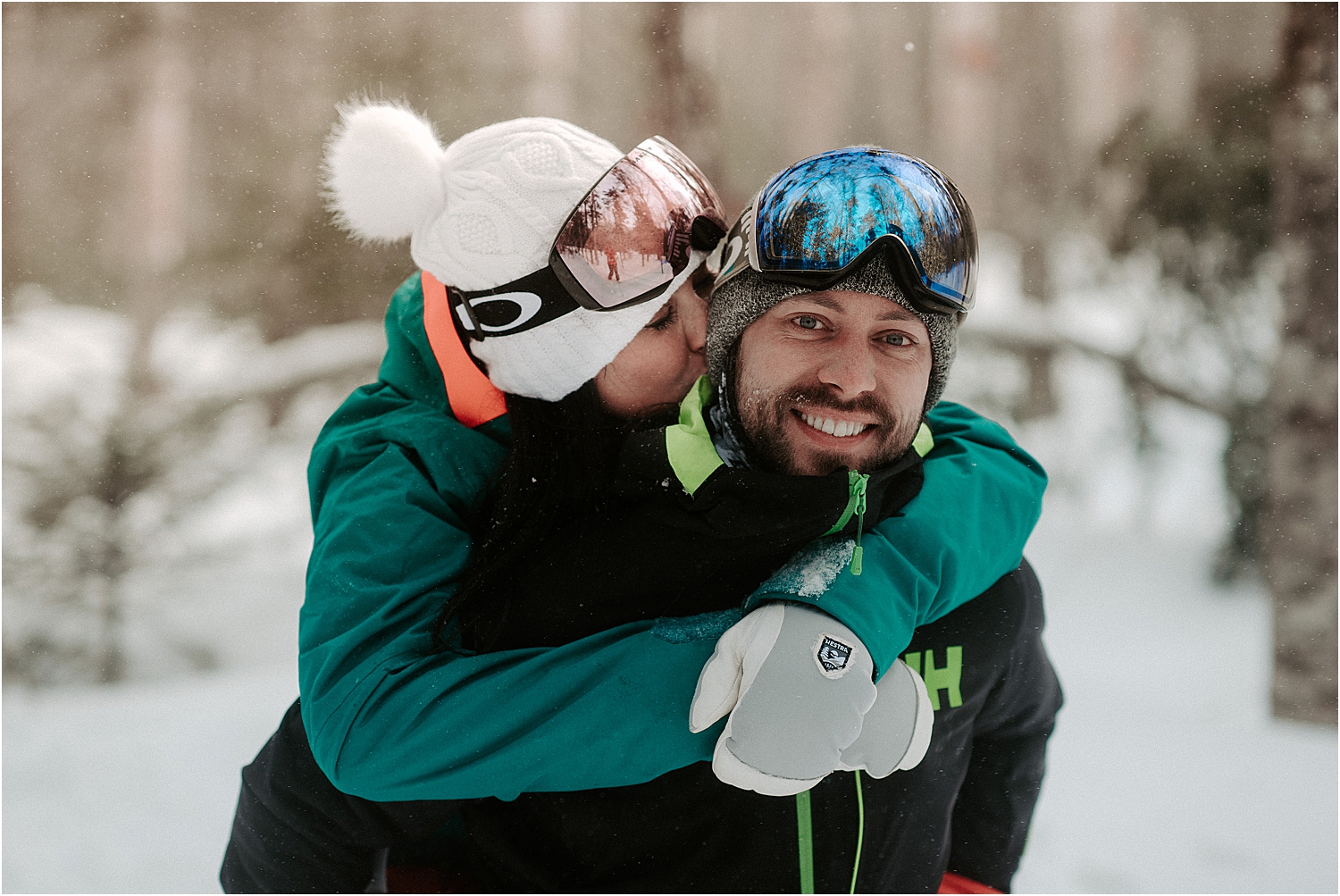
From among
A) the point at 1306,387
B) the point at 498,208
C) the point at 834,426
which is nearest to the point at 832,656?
the point at 834,426

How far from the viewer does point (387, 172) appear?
176cm

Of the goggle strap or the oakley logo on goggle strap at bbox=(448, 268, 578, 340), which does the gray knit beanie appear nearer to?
the oakley logo on goggle strap at bbox=(448, 268, 578, 340)

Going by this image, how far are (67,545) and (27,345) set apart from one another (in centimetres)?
139

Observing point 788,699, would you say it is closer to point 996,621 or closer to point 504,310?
point 996,621

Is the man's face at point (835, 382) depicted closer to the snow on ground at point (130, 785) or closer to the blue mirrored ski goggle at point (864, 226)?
the blue mirrored ski goggle at point (864, 226)

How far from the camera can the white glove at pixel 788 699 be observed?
1.23 meters

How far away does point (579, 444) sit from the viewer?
167cm

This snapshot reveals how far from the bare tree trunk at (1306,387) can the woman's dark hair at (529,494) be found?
4.06m

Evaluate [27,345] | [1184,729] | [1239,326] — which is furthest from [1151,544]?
[27,345]

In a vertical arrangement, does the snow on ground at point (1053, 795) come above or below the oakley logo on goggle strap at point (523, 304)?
below

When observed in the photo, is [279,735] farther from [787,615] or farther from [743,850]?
[787,615]

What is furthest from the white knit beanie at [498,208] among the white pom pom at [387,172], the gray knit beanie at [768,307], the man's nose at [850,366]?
the man's nose at [850,366]

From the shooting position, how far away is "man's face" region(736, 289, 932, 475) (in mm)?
1464

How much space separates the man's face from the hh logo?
340 mm
